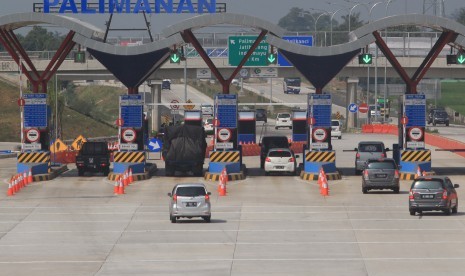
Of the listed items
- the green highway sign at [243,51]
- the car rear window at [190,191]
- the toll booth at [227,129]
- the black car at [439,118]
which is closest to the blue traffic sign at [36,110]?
the toll booth at [227,129]

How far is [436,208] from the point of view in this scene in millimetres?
44500

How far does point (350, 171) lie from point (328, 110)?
589 cm

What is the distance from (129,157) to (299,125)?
26.9m

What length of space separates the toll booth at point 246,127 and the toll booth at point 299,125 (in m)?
2.86

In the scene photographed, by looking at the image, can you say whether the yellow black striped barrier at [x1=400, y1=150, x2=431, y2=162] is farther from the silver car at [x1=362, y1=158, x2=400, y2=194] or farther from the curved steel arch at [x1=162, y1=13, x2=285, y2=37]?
the silver car at [x1=362, y1=158, x2=400, y2=194]

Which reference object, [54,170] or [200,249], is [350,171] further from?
[200,249]

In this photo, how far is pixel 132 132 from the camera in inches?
2547

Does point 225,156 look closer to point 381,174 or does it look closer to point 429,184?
point 381,174

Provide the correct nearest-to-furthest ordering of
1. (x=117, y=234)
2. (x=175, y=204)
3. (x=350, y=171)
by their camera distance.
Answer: (x=117, y=234) < (x=175, y=204) < (x=350, y=171)

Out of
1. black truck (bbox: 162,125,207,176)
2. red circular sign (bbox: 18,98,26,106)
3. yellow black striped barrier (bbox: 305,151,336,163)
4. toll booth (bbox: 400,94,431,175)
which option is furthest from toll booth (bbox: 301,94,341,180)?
red circular sign (bbox: 18,98,26,106)

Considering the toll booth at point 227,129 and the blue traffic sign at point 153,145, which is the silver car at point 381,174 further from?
the blue traffic sign at point 153,145

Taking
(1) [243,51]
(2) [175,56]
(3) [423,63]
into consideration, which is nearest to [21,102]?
(2) [175,56]

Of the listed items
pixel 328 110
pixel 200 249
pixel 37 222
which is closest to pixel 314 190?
pixel 328 110

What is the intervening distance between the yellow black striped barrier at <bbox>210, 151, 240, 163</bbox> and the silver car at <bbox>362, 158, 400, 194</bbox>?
36.6 feet
